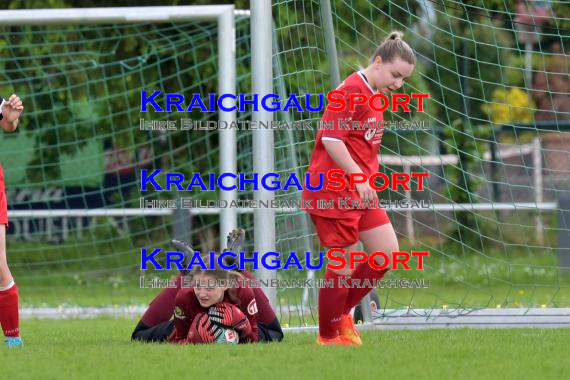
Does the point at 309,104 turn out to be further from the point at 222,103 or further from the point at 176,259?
the point at 176,259

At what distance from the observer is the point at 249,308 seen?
6.94 meters

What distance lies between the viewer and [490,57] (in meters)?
20.9

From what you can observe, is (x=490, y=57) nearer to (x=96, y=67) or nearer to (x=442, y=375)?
(x=96, y=67)

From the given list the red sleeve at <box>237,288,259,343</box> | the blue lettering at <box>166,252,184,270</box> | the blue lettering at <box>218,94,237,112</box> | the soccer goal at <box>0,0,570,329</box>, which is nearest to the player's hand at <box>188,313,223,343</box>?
the red sleeve at <box>237,288,259,343</box>

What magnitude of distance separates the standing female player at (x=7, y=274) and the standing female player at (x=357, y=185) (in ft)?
5.40

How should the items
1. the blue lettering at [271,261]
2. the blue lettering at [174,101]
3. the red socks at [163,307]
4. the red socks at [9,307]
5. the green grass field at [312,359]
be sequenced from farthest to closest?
the blue lettering at [174,101] → the blue lettering at [271,261] → the red socks at [163,307] → the red socks at [9,307] → the green grass field at [312,359]

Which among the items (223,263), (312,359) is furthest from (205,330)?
(312,359)

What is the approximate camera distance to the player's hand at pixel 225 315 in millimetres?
6828

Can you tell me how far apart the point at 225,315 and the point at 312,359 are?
3.08 ft

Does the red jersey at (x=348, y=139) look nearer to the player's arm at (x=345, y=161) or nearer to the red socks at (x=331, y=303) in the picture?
the player's arm at (x=345, y=161)

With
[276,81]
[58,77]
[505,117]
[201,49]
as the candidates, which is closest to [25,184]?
[58,77]

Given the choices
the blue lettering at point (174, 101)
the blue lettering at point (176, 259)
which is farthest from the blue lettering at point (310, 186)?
the blue lettering at point (174, 101)

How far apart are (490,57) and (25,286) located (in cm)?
996

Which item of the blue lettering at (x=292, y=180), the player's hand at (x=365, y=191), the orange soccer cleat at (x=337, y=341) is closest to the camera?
the player's hand at (x=365, y=191)
